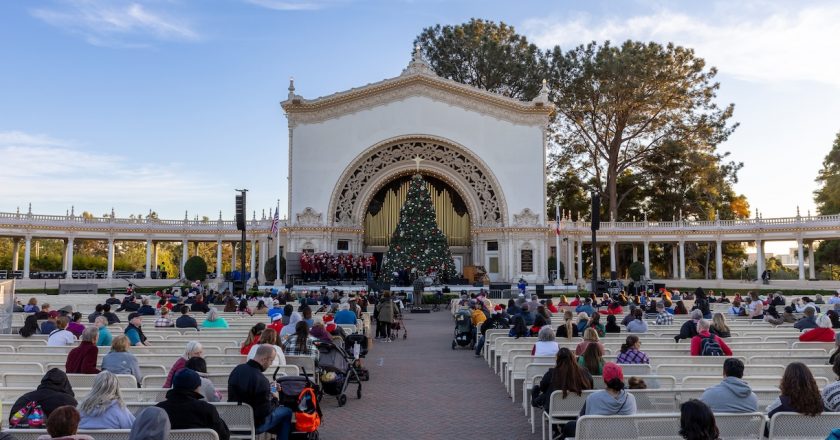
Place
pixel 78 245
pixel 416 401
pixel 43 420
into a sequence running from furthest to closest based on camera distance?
1. pixel 78 245
2. pixel 416 401
3. pixel 43 420

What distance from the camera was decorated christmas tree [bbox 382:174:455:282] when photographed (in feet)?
124

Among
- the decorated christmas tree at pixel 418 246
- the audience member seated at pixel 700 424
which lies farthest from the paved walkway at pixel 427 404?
the decorated christmas tree at pixel 418 246

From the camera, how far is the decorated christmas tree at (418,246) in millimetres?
37719

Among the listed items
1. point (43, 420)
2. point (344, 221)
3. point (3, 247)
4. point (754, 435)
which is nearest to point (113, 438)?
point (43, 420)

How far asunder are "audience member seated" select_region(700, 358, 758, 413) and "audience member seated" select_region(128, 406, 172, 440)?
190 inches

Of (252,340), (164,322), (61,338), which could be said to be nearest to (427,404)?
(252,340)

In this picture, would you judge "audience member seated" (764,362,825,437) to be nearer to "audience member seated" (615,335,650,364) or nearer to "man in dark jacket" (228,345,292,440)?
"audience member seated" (615,335,650,364)

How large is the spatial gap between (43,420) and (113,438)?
40.8 inches

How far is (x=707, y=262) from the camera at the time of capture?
5900 cm

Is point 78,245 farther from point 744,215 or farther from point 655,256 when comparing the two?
point 744,215

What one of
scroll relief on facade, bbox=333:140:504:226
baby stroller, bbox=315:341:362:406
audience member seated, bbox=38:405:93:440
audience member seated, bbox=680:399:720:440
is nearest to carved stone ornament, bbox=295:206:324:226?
scroll relief on facade, bbox=333:140:504:226

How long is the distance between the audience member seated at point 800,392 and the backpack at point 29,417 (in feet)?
21.6

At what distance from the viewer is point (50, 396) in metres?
5.85

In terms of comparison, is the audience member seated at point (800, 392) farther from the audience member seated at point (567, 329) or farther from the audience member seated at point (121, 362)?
the audience member seated at point (121, 362)
